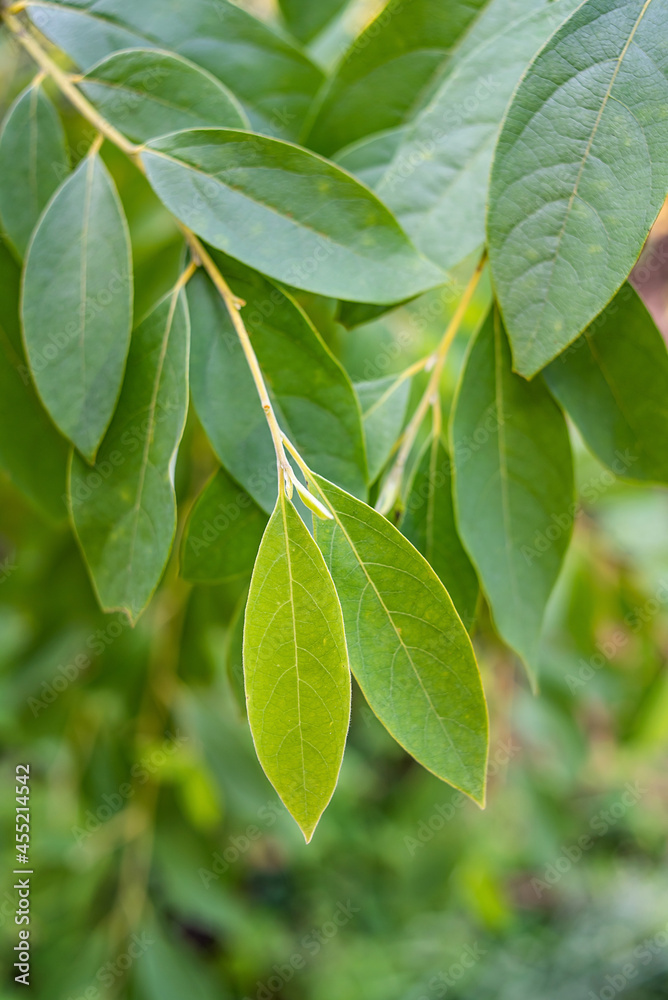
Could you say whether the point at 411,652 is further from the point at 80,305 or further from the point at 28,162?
the point at 28,162

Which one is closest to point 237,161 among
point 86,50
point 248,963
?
point 86,50

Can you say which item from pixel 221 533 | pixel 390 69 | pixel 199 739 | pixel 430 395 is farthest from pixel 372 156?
pixel 199 739

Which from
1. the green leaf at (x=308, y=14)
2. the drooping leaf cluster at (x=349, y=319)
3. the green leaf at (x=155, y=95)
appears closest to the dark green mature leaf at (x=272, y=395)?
the drooping leaf cluster at (x=349, y=319)

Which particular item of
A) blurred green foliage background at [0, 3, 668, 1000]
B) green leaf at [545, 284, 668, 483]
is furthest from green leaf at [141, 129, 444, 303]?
blurred green foliage background at [0, 3, 668, 1000]

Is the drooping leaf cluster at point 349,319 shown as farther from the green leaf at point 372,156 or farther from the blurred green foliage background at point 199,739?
the blurred green foliage background at point 199,739

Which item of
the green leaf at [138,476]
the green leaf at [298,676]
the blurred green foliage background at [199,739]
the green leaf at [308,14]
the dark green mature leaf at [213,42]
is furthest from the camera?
the blurred green foliage background at [199,739]

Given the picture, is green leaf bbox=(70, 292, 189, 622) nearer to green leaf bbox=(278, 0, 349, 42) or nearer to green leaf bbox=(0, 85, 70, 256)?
green leaf bbox=(0, 85, 70, 256)

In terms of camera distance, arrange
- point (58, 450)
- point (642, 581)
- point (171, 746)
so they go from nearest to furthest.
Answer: point (58, 450) < point (171, 746) < point (642, 581)

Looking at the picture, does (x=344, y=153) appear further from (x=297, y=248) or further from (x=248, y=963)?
→ (x=248, y=963)

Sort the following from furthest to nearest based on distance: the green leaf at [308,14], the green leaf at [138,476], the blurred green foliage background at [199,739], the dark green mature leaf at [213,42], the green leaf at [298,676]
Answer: the blurred green foliage background at [199,739] < the green leaf at [308,14] < the dark green mature leaf at [213,42] < the green leaf at [138,476] < the green leaf at [298,676]
